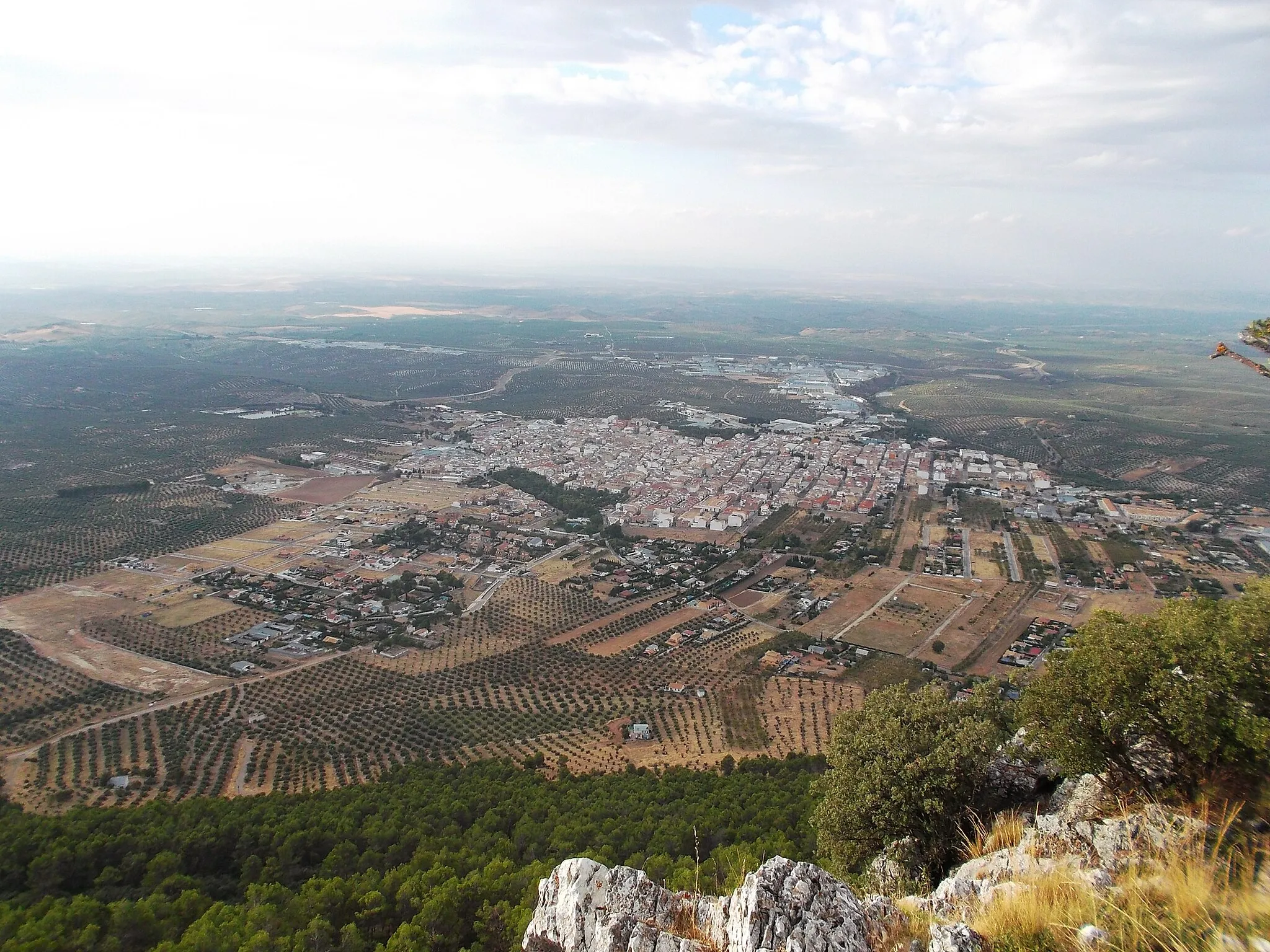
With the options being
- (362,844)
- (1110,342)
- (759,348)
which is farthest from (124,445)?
(1110,342)

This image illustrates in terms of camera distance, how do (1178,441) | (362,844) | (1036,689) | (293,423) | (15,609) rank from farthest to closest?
(293,423) < (1178,441) < (15,609) < (362,844) < (1036,689)

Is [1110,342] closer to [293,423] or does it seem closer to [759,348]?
[759,348]

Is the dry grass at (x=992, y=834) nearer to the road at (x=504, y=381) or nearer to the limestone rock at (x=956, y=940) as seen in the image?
the limestone rock at (x=956, y=940)

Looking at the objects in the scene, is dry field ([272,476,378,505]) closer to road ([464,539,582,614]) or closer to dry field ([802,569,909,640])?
road ([464,539,582,614])

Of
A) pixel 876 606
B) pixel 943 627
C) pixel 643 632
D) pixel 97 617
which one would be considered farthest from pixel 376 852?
pixel 876 606

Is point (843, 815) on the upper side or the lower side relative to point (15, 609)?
upper

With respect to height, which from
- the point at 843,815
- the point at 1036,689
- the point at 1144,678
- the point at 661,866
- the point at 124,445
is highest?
the point at 1144,678

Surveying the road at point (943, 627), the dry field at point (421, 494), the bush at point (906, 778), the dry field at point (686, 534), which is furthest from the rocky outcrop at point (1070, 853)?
the dry field at point (421, 494)
